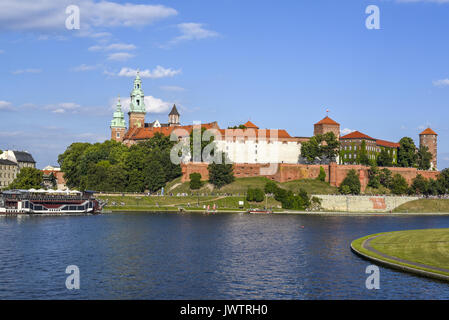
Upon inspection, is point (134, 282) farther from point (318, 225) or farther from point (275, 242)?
point (318, 225)

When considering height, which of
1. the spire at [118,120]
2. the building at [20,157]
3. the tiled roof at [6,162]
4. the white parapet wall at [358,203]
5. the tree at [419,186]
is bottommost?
the white parapet wall at [358,203]

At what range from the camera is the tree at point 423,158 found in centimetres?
13488

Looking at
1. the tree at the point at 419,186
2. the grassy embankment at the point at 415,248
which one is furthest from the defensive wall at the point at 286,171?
the grassy embankment at the point at 415,248

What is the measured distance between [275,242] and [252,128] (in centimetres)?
7924

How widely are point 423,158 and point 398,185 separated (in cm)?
2379

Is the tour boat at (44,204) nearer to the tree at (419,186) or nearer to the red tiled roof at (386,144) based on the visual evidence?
the tree at (419,186)

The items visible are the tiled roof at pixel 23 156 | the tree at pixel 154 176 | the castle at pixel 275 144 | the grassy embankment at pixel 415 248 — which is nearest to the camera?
the grassy embankment at pixel 415 248

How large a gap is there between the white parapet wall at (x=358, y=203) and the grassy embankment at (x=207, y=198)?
161 inches

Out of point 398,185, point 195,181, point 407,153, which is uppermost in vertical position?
point 407,153

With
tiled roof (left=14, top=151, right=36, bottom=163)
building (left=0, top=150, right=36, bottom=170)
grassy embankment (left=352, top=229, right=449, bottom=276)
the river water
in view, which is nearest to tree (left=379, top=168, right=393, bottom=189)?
the river water

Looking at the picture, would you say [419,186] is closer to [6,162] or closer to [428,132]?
[428,132]

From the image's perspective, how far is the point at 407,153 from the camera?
446ft

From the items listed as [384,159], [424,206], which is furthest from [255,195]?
[384,159]

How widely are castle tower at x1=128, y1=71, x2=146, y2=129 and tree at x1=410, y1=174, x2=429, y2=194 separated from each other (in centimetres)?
7824
